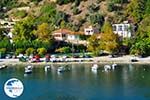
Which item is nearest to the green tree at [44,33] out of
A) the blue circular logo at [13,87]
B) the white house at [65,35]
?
the white house at [65,35]

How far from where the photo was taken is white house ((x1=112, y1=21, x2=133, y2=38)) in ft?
218

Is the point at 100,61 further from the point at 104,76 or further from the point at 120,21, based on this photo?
the point at 120,21

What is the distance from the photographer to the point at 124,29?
67.6 m

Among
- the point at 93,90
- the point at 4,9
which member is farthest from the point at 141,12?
the point at 93,90

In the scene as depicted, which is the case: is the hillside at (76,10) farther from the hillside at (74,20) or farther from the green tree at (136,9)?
the green tree at (136,9)

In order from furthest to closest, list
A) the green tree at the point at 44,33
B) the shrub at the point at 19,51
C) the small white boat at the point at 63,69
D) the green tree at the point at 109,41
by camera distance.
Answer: the green tree at the point at 44,33 → the shrub at the point at 19,51 → the green tree at the point at 109,41 → the small white boat at the point at 63,69

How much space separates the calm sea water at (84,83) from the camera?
36.4 m

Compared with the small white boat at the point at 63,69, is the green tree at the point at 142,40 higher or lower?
higher

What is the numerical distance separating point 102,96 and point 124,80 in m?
7.45

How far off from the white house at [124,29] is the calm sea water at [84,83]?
14375 millimetres

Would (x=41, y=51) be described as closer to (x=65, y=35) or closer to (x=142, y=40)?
(x=65, y=35)

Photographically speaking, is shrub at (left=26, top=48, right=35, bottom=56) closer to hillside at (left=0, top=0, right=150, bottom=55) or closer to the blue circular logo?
hillside at (left=0, top=0, right=150, bottom=55)

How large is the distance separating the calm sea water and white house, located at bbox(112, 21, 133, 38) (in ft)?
47.2

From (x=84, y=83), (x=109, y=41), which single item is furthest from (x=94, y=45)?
(x=84, y=83)
